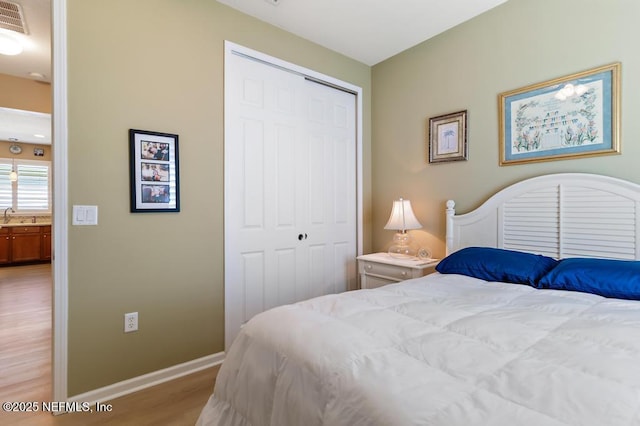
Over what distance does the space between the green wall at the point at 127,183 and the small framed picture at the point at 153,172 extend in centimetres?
5

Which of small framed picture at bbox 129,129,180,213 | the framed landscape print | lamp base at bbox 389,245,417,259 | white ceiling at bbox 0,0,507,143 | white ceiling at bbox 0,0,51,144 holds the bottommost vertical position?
lamp base at bbox 389,245,417,259

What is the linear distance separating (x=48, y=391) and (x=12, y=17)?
8.93ft

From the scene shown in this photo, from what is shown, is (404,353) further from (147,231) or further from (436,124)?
(436,124)

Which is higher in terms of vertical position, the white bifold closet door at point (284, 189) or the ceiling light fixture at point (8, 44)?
the ceiling light fixture at point (8, 44)

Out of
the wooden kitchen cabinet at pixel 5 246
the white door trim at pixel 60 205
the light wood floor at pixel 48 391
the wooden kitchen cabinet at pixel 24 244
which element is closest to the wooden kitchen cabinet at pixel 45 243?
the wooden kitchen cabinet at pixel 24 244

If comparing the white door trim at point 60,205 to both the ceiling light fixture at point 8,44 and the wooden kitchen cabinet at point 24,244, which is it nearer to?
the ceiling light fixture at point 8,44

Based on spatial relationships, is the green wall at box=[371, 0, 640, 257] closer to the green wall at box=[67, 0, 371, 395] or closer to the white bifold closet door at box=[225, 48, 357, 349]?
the white bifold closet door at box=[225, 48, 357, 349]

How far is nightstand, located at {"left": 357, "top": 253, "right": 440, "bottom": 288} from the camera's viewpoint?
2.61 m

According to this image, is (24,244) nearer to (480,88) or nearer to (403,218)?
(403,218)

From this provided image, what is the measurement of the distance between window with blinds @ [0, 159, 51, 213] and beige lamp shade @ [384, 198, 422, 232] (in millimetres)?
7856

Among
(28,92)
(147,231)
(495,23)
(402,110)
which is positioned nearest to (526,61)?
(495,23)

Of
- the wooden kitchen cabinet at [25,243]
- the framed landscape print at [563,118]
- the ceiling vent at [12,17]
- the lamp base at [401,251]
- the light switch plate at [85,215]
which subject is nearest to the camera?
the light switch plate at [85,215]

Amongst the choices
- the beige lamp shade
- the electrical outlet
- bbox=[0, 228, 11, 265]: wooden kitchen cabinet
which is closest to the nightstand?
the beige lamp shade

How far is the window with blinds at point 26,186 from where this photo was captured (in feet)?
21.9
